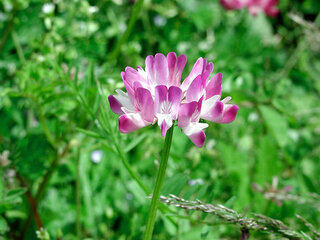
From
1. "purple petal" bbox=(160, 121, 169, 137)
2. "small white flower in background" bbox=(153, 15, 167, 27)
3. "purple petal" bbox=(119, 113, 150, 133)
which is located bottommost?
"small white flower in background" bbox=(153, 15, 167, 27)

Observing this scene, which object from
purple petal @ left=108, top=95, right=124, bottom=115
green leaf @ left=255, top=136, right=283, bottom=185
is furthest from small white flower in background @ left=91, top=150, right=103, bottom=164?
purple petal @ left=108, top=95, right=124, bottom=115

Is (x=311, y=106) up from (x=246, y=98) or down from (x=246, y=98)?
down

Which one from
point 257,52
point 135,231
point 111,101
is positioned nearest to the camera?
point 111,101

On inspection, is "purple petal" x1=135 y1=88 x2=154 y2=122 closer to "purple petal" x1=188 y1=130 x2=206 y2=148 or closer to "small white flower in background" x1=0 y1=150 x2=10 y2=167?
"purple petal" x1=188 y1=130 x2=206 y2=148

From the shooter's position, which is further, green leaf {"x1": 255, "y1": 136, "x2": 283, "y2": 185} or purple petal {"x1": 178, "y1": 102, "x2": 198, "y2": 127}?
green leaf {"x1": 255, "y1": 136, "x2": 283, "y2": 185}

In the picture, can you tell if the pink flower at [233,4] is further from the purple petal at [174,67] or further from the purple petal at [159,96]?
the purple petal at [159,96]

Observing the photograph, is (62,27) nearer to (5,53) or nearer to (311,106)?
(5,53)

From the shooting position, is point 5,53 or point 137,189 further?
point 5,53

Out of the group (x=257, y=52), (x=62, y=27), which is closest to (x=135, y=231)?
(x=62, y=27)
